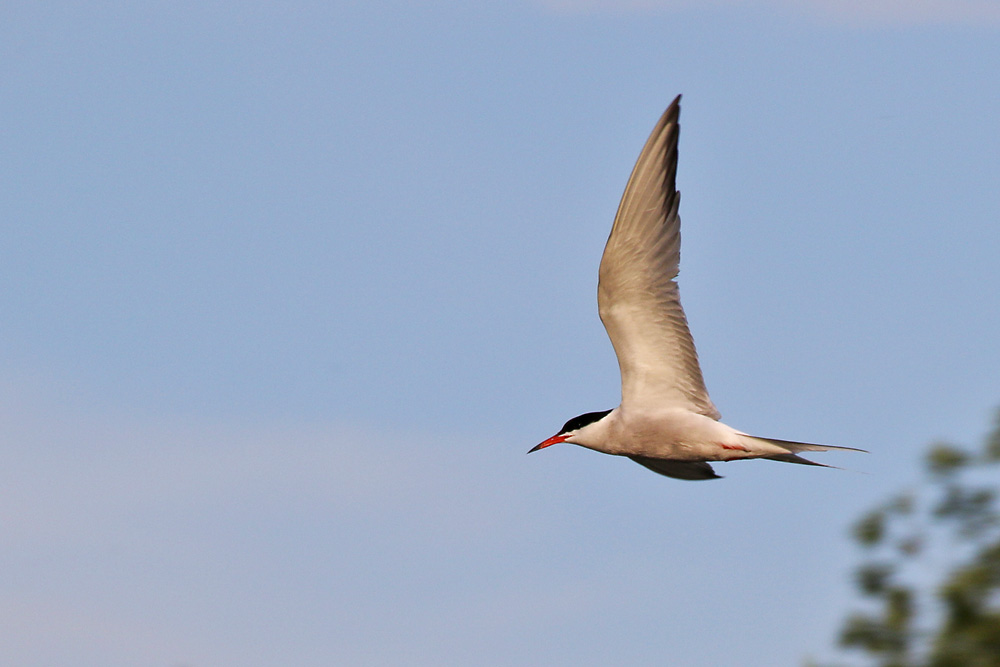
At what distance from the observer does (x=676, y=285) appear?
368 inches

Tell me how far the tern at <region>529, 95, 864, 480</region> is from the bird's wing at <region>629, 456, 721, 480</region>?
0.33m

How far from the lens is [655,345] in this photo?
953 centimetres

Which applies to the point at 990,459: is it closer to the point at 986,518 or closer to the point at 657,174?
the point at 986,518

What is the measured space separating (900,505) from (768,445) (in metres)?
1.22

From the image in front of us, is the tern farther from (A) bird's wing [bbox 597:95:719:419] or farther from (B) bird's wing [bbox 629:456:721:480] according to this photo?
(B) bird's wing [bbox 629:456:721:480]

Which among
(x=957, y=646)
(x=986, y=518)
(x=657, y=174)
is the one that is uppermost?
(x=657, y=174)

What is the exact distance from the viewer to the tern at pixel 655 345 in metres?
9.11

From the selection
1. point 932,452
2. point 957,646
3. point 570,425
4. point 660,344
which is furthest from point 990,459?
point 570,425

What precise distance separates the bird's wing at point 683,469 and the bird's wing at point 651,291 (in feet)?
2.76

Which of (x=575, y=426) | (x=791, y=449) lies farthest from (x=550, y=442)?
(x=791, y=449)

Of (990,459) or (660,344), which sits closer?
(990,459)

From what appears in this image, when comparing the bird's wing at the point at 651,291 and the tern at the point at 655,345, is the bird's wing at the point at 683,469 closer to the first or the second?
the tern at the point at 655,345

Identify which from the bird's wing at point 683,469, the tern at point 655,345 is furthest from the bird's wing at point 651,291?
the bird's wing at point 683,469

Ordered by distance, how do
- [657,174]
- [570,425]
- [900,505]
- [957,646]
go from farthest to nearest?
[570,425] → [657,174] → [900,505] → [957,646]
